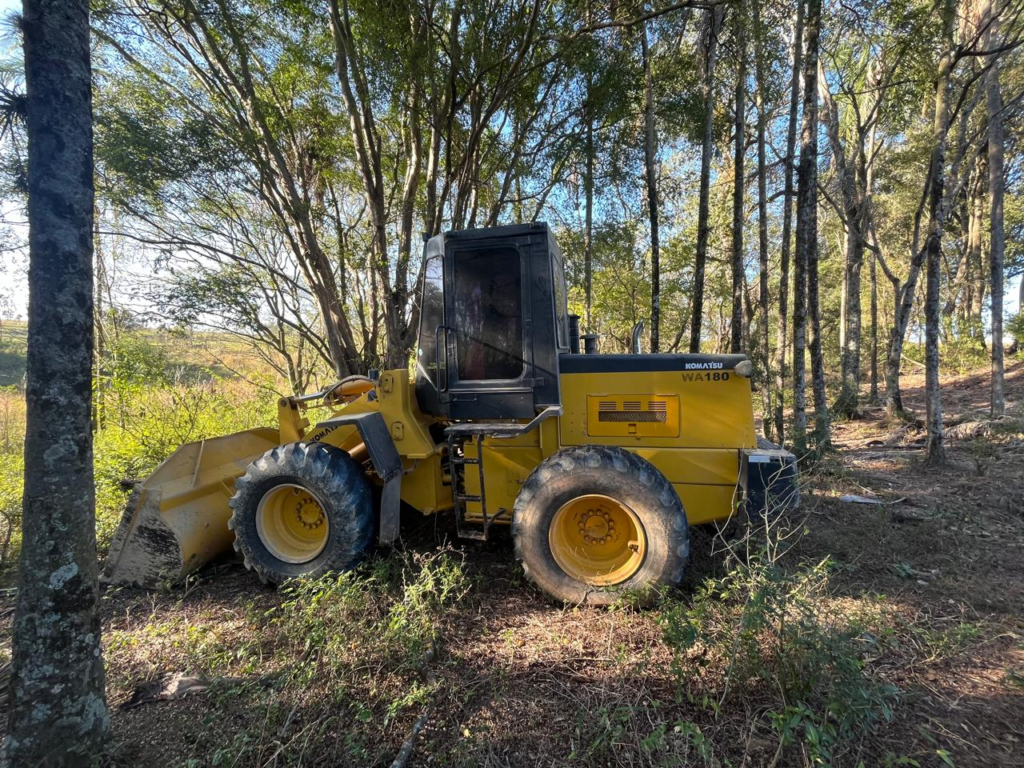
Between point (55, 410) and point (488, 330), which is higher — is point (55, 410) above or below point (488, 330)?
below

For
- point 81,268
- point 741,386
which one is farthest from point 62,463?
point 741,386

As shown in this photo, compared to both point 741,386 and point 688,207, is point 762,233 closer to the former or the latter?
point 688,207

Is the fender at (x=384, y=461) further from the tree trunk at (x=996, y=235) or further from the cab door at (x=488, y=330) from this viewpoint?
the tree trunk at (x=996, y=235)

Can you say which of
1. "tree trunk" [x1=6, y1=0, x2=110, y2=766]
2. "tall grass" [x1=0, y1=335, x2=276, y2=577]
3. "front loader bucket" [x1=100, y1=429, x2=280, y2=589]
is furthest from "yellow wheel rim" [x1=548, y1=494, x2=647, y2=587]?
"tall grass" [x1=0, y1=335, x2=276, y2=577]

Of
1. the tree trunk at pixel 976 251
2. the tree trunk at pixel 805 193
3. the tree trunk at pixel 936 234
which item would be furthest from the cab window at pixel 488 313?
the tree trunk at pixel 976 251

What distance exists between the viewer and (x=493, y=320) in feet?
11.4

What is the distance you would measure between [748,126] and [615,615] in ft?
41.0

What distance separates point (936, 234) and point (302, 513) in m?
7.89

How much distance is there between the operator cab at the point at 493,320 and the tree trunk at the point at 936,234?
5.45m

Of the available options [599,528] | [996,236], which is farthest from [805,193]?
[996,236]

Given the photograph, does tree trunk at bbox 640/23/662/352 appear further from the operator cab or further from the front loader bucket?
the front loader bucket

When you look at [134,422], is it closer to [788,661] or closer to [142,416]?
[142,416]

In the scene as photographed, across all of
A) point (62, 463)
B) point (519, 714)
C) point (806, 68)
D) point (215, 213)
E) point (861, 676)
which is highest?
point (806, 68)

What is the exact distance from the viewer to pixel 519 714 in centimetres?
214
